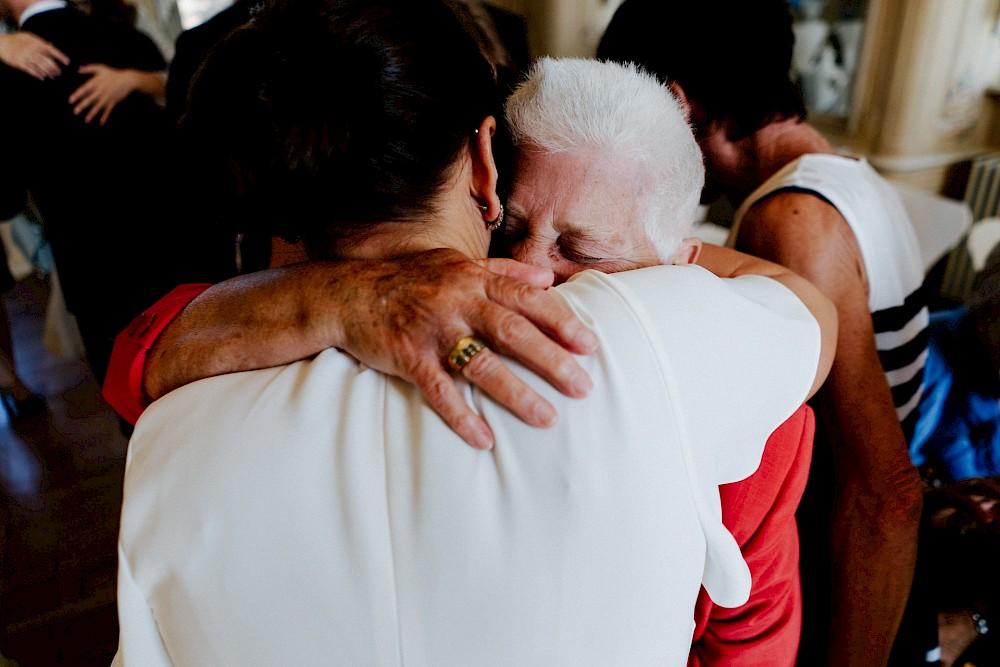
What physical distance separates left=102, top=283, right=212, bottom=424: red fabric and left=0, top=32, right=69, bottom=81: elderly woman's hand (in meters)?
1.67

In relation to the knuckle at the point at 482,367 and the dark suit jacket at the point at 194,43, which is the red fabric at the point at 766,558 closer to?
the knuckle at the point at 482,367

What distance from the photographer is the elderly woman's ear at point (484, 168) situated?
0.78 metres

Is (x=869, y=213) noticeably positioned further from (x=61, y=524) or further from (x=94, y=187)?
(x=61, y=524)

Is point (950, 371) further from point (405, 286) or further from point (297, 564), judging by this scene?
point (297, 564)

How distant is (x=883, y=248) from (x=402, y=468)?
1.08 m

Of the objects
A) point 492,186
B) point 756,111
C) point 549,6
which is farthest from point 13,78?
point 549,6

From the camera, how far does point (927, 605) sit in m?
1.37

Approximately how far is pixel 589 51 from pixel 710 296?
4567mm

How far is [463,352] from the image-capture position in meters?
0.65

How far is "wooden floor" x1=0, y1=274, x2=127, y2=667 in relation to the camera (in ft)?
7.27

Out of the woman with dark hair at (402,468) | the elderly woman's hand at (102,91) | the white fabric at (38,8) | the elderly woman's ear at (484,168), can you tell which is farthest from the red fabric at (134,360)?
the white fabric at (38,8)

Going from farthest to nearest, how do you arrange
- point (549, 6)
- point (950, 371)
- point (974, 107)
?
point (549, 6), point (974, 107), point (950, 371)

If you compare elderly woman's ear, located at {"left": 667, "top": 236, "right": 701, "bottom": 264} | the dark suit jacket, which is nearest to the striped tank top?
elderly woman's ear, located at {"left": 667, "top": 236, "right": 701, "bottom": 264}

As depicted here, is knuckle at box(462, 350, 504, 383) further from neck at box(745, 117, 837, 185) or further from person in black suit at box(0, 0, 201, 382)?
person in black suit at box(0, 0, 201, 382)
